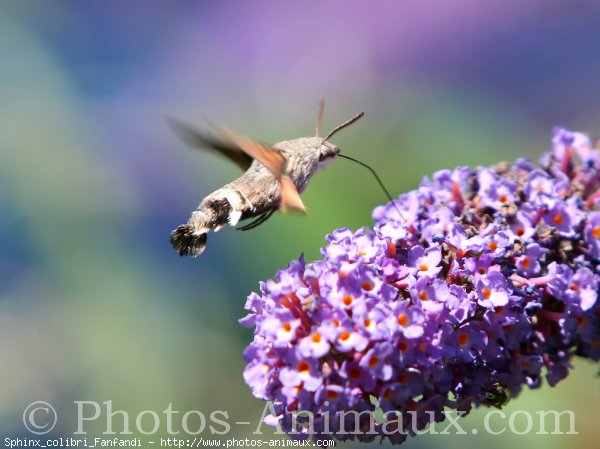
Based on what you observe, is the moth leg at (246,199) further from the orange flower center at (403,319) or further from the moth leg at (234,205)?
the orange flower center at (403,319)

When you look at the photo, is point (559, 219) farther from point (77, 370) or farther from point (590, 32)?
point (590, 32)

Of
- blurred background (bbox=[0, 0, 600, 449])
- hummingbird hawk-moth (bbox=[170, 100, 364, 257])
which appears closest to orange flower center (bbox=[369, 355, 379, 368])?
hummingbird hawk-moth (bbox=[170, 100, 364, 257])

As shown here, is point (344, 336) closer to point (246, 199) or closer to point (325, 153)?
point (246, 199)

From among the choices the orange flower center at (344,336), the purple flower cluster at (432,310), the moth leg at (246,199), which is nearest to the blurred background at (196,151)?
the purple flower cluster at (432,310)

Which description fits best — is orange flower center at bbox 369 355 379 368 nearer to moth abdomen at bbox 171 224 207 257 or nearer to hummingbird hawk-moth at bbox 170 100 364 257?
hummingbird hawk-moth at bbox 170 100 364 257

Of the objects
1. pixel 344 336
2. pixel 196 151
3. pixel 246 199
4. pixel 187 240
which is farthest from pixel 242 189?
pixel 196 151
